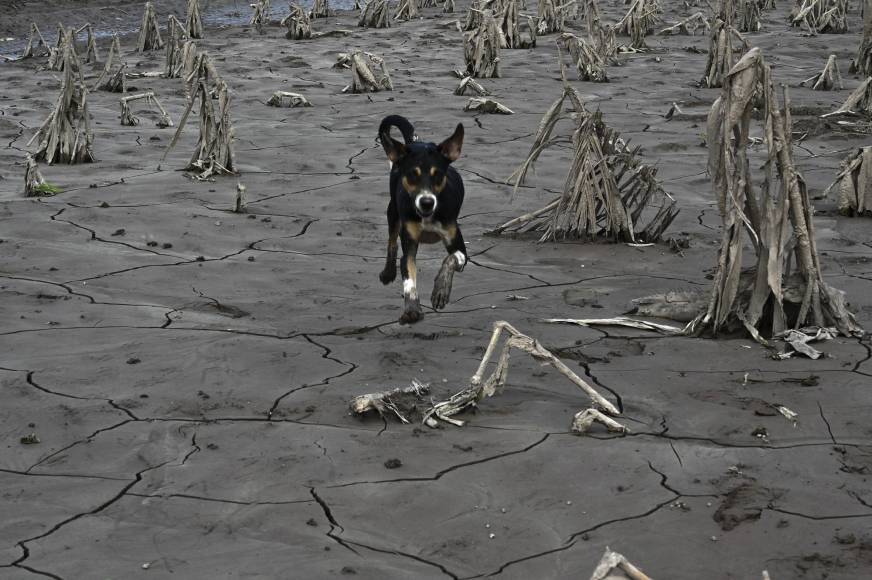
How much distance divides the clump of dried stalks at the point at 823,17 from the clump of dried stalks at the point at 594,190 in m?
11.5

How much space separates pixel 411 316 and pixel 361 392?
2.87ft

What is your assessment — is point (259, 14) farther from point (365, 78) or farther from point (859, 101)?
point (859, 101)

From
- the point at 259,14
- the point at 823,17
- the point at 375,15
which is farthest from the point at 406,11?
the point at 823,17

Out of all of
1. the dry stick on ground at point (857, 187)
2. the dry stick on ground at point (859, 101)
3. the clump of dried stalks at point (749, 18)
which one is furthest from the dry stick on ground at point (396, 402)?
the clump of dried stalks at point (749, 18)

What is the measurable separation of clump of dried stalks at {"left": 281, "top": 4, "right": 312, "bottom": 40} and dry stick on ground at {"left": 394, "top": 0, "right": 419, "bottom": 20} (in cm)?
239

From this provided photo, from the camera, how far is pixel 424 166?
6.36m

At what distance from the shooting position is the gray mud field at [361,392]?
4.42 metres

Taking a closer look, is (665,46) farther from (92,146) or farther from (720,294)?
(720,294)

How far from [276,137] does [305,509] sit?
26.7 feet

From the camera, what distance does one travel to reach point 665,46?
18219 mm

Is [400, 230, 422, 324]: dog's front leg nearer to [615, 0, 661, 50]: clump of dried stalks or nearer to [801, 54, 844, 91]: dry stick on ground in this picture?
[801, 54, 844, 91]: dry stick on ground

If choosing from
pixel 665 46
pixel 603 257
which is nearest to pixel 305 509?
pixel 603 257

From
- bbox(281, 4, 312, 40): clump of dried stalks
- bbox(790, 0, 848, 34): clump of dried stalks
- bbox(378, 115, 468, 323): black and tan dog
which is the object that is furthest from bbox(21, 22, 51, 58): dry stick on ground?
bbox(378, 115, 468, 323): black and tan dog

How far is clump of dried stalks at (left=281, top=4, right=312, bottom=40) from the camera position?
63.3ft
